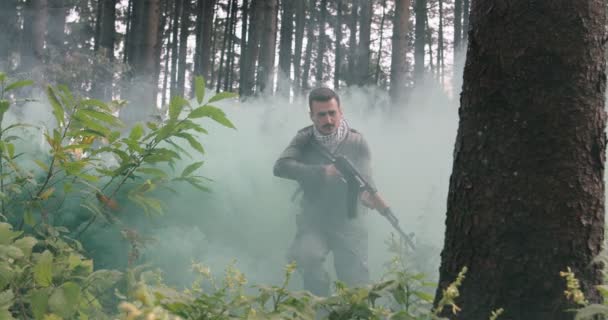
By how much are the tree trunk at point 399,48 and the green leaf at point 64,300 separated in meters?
9.85

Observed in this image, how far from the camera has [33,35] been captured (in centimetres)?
1158

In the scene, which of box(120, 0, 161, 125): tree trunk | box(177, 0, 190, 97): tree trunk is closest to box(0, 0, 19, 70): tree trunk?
box(120, 0, 161, 125): tree trunk

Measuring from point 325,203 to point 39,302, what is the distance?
4.04 meters

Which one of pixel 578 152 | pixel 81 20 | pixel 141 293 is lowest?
pixel 141 293

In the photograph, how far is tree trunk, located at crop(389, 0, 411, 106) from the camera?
35.7 feet

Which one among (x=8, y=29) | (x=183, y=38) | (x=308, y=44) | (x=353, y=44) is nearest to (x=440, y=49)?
(x=353, y=44)

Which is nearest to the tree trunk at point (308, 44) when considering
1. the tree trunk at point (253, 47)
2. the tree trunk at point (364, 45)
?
the tree trunk at point (364, 45)

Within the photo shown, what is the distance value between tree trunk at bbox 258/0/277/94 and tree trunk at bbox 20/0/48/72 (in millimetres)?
4103

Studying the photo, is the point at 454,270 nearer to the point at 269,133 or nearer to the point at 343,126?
the point at 343,126

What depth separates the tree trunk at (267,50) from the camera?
1112 centimetres

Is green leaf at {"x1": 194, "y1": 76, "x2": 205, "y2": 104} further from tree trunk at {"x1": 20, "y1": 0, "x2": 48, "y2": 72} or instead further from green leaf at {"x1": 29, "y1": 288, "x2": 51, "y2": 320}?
tree trunk at {"x1": 20, "y1": 0, "x2": 48, "y2": 72}

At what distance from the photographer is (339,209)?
528 centimetres

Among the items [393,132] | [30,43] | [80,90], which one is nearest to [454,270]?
[393,132]

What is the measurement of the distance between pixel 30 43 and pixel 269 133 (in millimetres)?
6289
